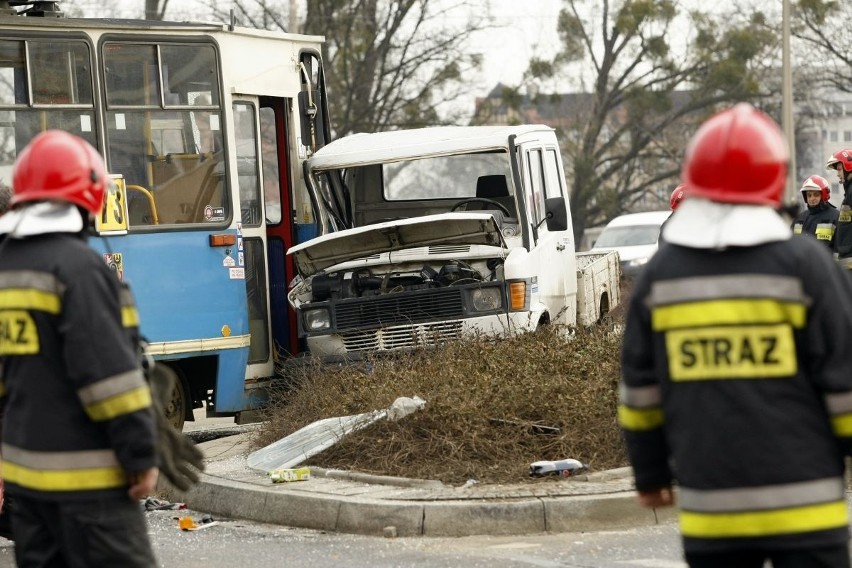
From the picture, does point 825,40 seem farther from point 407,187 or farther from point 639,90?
point 407,187

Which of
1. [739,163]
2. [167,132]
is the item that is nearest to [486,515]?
[739,163]

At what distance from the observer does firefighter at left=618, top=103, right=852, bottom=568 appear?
3.37m

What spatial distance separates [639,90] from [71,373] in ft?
137

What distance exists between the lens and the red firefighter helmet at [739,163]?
347 cm

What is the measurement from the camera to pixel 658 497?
3691 millimetres

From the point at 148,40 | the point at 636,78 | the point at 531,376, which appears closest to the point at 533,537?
the point at 531,376

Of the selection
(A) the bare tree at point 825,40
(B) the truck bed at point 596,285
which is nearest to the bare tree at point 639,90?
(A) the bare tree at point 825,40

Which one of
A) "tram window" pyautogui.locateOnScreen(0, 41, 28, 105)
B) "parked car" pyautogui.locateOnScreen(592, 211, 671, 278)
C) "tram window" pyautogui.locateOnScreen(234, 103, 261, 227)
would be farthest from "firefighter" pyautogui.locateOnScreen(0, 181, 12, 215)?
"parked car" pyautogui.locateOnScreen(592, 211, 671, 278)

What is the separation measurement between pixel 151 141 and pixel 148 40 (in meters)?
0.76

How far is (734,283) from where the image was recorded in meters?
3.41

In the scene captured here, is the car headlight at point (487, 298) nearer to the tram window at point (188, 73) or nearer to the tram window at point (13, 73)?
the tram window at point (188, 73)

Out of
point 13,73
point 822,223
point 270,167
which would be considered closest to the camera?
point 13,73

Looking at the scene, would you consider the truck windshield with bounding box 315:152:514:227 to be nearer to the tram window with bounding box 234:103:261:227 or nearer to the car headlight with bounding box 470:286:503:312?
the tram window with bounding box 234:103:261:227

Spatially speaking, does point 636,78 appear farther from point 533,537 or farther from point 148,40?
point 533,537
